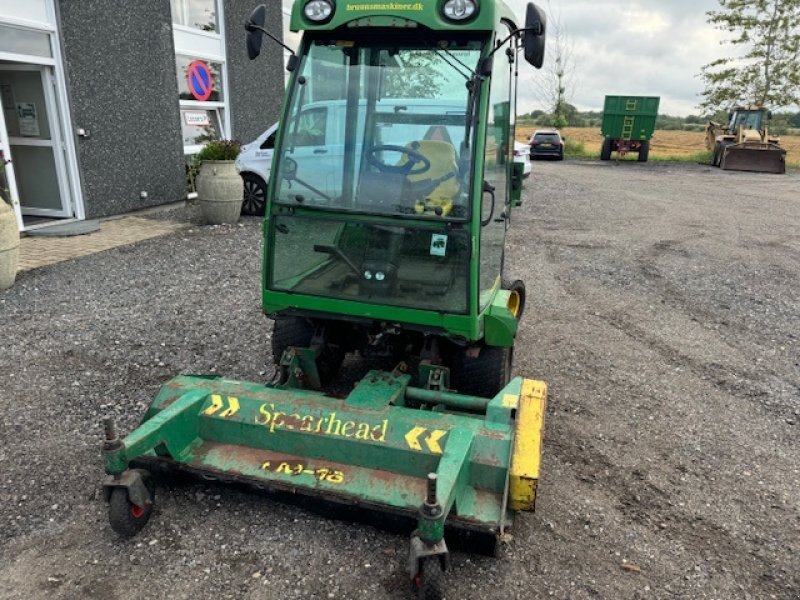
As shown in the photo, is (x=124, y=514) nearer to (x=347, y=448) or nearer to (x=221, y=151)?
(x=347, y=448)

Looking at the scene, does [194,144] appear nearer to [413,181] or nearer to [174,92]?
[174,92]

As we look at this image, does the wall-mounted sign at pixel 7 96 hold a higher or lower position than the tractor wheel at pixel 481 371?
higher

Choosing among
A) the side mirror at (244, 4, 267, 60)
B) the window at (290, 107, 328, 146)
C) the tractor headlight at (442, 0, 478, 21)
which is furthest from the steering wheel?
the side mirror at (244, 4, 267, 60)

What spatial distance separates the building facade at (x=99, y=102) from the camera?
8.34m

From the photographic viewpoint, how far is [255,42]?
3.64m

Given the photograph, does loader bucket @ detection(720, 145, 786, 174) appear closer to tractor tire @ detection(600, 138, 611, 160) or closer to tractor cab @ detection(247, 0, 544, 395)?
tractor tire @ detection(600, 138, 611, 160)

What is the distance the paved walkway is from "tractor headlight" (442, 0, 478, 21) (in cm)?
585

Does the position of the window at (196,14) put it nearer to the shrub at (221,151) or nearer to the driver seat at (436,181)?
the shrub at (221,151)

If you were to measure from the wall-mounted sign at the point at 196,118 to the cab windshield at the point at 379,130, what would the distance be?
8457 millimetres

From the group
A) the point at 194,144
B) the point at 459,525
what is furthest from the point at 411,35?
the point at 194,144

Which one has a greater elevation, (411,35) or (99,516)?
(411,35)

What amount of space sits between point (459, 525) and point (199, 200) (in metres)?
7.92

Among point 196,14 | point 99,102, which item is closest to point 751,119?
point 196,14

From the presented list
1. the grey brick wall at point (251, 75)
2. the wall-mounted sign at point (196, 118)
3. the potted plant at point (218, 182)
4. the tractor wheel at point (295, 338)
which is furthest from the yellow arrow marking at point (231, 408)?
the grey brick wall at point (251, 75)
